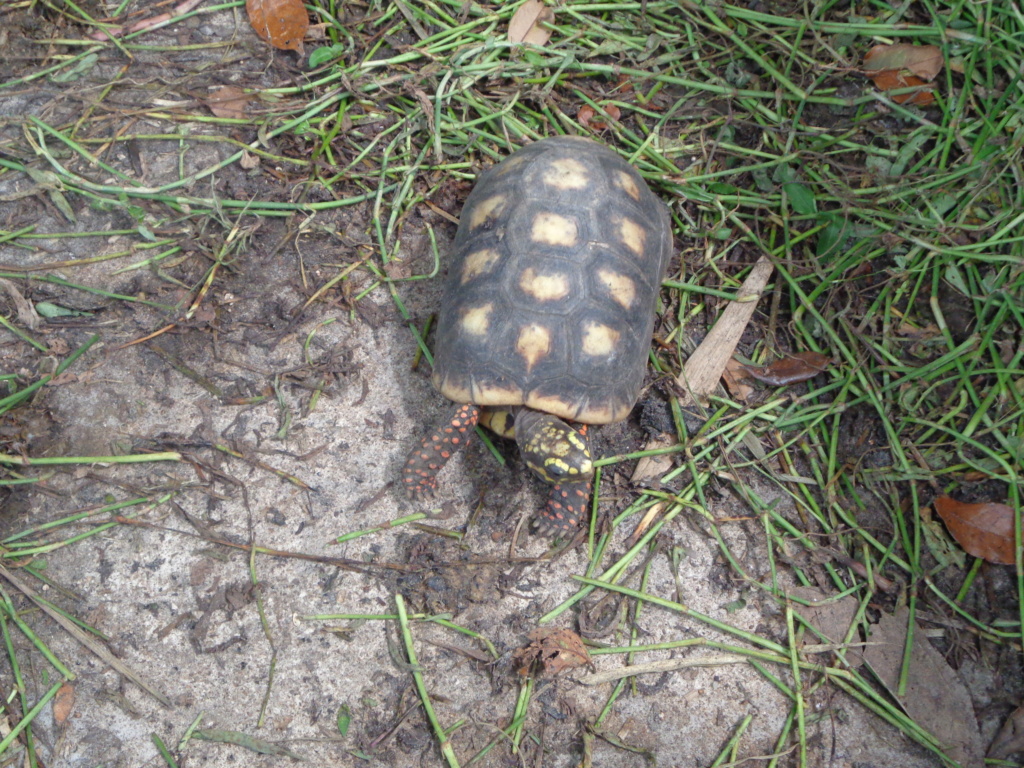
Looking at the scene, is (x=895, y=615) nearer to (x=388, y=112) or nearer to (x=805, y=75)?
(x=805, y=75)

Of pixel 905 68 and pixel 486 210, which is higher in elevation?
pixel 905 68

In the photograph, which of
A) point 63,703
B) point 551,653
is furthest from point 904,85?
point 63,703

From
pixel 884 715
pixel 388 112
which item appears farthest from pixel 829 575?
pixel 388 112

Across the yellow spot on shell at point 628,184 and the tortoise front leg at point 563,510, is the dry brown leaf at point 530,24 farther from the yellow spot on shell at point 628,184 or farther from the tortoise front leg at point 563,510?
the tortoise front leg at point 563,510

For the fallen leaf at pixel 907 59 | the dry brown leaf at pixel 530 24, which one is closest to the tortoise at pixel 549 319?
the dry brown leaf at pixel 530 24

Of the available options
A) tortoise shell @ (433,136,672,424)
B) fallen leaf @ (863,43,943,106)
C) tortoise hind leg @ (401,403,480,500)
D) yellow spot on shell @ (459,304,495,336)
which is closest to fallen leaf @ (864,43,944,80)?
fallen leaf @ (863,43,943,106)

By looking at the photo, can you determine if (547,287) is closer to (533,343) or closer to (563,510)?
(533,343)
